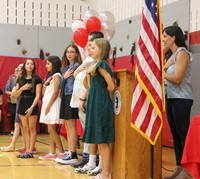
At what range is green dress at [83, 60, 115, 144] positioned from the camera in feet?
11.1

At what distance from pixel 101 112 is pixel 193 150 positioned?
1.02 meters

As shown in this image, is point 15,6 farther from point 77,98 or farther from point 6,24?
point 77,98

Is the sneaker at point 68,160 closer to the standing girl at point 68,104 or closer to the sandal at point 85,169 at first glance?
the standing girl at point 68,104

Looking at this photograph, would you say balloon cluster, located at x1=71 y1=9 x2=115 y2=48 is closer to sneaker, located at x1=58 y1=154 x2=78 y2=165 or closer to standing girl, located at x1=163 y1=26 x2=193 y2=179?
sneaker, located at x1=58 y1=154 x2=78 y2=165

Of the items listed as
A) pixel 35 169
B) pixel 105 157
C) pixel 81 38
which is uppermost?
pixel 81 38

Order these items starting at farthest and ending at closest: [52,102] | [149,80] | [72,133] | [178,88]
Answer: [52,102]
[72,133]
[178,88]
[149,80]

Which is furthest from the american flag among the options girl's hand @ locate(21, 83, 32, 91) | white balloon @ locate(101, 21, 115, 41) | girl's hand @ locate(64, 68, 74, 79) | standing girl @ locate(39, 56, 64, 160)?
white balloon @ locate(101, 21, 115, 41)

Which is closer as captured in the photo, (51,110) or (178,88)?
(178,88)

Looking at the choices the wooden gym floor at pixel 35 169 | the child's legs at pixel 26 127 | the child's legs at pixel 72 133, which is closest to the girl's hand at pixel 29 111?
the child's legs at pixel 26 127

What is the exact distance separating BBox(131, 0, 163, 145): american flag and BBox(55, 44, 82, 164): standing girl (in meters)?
1.59

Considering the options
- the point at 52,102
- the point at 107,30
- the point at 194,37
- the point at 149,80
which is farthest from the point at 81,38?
the point at 149,80

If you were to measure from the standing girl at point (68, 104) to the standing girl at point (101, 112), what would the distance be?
3.43 feet

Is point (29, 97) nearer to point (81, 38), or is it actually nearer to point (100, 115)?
point (81, 38)

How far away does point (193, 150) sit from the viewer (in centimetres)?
263
